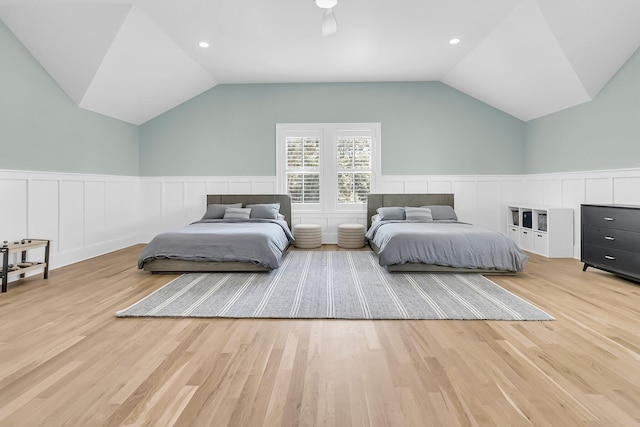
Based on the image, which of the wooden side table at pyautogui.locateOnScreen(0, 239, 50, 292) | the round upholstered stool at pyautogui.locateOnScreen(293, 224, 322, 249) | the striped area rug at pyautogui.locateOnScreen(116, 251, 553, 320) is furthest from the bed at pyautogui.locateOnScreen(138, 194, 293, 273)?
the round upholstered stool at pyautogui.locateOnScreen(293, 224, 322, 249)

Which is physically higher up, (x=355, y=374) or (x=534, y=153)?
(x=534, y=153)

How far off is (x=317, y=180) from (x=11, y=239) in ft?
14.6

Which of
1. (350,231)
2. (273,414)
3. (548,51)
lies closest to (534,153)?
(548,51)

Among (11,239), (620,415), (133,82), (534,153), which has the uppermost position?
(133,82)

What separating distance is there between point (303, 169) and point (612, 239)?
4.61 metres

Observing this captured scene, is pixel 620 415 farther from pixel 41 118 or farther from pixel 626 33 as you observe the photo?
pixel 41 118

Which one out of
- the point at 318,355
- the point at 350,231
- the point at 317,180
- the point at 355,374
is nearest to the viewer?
the point at 355,374

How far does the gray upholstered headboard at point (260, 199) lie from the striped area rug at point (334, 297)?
2042 mm

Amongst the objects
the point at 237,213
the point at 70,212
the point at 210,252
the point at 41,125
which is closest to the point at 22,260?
the point at 70,212

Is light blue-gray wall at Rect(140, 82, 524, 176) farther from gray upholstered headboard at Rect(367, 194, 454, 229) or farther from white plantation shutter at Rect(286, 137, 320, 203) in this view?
gray upholstered headboard at Rect(367, 194, 454, 229)

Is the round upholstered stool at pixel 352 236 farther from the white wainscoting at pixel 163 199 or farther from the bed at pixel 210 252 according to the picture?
the bed at pixel 210 252

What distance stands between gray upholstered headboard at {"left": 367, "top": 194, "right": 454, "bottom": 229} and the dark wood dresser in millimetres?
2280

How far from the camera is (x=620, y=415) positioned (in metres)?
1.56

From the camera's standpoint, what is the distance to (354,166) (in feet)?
21.5
